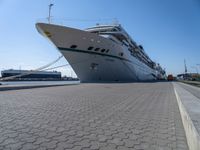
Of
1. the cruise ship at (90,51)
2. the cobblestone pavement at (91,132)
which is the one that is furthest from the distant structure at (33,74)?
the cobblestone pavement at (91,132)

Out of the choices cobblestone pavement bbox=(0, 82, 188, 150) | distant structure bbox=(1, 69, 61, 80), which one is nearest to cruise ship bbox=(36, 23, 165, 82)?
cobblestone pavement bbox=(0, 82, 188, 150)

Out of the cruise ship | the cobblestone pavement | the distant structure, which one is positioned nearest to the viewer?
the cobblestone pavement

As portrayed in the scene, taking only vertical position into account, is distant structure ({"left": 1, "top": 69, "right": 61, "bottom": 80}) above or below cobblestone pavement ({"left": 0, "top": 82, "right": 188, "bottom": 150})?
above

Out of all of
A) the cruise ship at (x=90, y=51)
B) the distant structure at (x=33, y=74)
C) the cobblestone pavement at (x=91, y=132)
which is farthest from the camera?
the distant structure at (x=33, y=74)

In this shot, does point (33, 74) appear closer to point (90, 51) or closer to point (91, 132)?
point (90, 51)

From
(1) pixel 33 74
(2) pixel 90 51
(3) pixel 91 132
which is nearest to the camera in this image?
(3) pixel 91 132

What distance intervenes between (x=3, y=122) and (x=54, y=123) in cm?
117

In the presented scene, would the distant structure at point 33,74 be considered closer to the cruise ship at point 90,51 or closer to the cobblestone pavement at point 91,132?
the cruise ship at point 90,51

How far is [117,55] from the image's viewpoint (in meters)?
26.8

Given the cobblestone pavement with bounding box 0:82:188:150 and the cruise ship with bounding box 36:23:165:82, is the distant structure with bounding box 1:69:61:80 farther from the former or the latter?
the cobblestone pavement with bounding box 0:82:188:150

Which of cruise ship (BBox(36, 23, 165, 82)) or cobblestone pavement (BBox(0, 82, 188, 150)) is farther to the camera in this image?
cruise ship (BBox(36, 23, 165, 82))

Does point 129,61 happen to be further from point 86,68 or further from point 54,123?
point 54,123

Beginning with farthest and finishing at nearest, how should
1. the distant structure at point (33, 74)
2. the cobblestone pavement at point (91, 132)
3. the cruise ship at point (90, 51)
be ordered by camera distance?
the distant structure at point (33, 74), the cruise ship at point (90, 51), the cobblestone pavement at point (91, 132)

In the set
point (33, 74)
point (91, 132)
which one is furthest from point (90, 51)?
point (33, 74)
